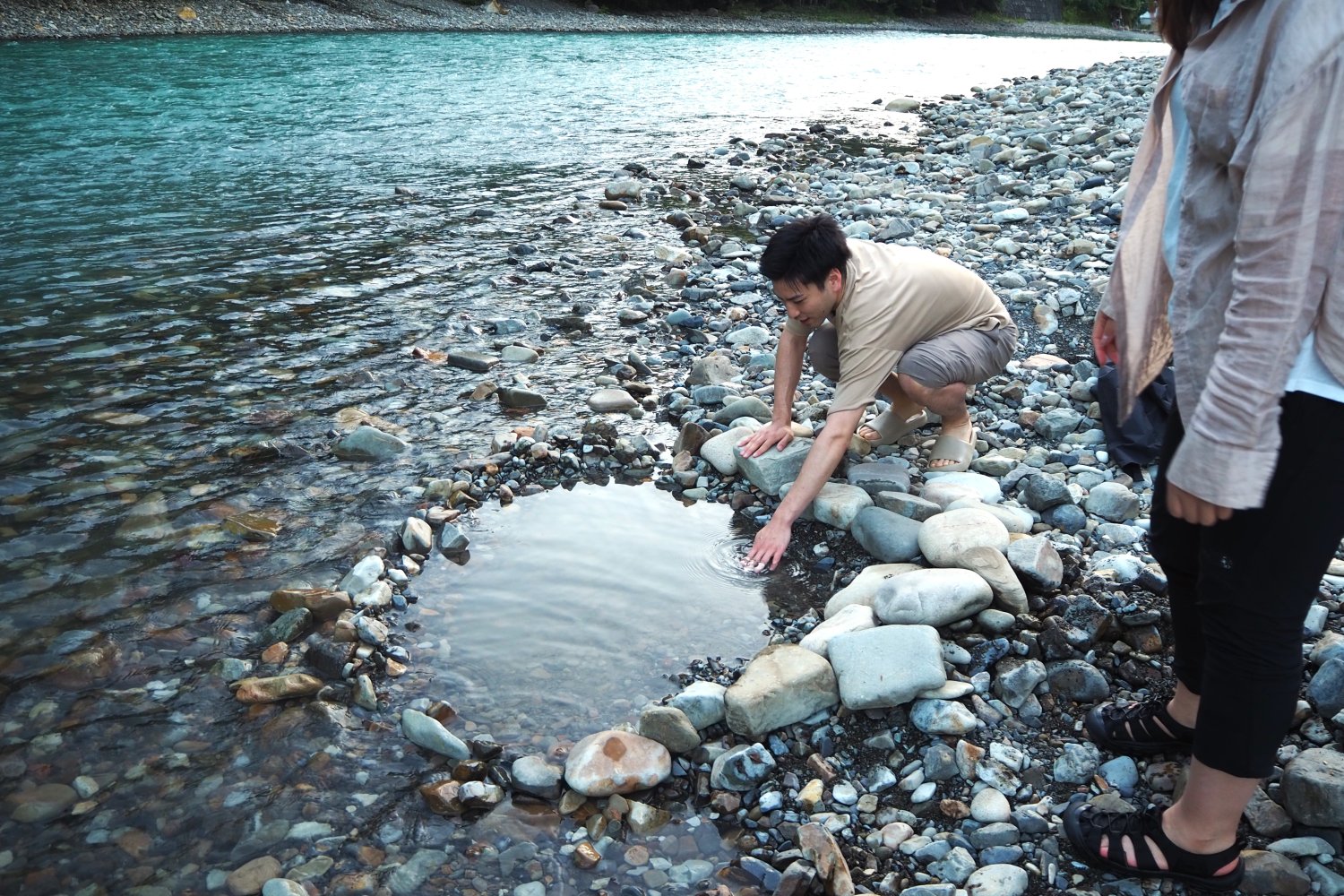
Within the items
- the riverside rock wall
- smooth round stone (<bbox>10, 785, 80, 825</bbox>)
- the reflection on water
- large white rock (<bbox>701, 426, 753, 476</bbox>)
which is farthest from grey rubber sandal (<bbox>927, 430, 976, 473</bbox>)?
the riverside rock wall

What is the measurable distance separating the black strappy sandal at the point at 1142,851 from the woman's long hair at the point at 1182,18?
189cm

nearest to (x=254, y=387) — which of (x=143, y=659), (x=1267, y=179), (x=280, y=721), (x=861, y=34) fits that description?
(x=143, y=659)

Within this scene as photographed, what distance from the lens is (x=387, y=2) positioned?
3581cm

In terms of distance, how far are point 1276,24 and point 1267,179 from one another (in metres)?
0.28

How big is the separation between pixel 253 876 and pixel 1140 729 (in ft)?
8.65

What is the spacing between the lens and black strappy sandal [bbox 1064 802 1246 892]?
2.36 meters

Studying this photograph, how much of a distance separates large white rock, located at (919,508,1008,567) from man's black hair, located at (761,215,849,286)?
1133mm

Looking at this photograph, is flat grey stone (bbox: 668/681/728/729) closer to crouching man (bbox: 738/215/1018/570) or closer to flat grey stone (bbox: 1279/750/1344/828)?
crouching man (bbox: 738/215/1018/570)

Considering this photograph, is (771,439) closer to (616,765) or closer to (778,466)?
(778,466)

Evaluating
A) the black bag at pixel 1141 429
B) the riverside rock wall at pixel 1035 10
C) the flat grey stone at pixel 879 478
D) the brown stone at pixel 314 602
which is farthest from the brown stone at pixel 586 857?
the riverside rock wall at pixel 1035 10

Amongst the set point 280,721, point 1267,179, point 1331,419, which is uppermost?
point 1267,179

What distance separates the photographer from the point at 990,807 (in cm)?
284

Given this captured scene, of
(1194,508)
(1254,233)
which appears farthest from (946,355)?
(1254,233)

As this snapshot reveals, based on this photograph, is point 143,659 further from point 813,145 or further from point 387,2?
point 387,2
